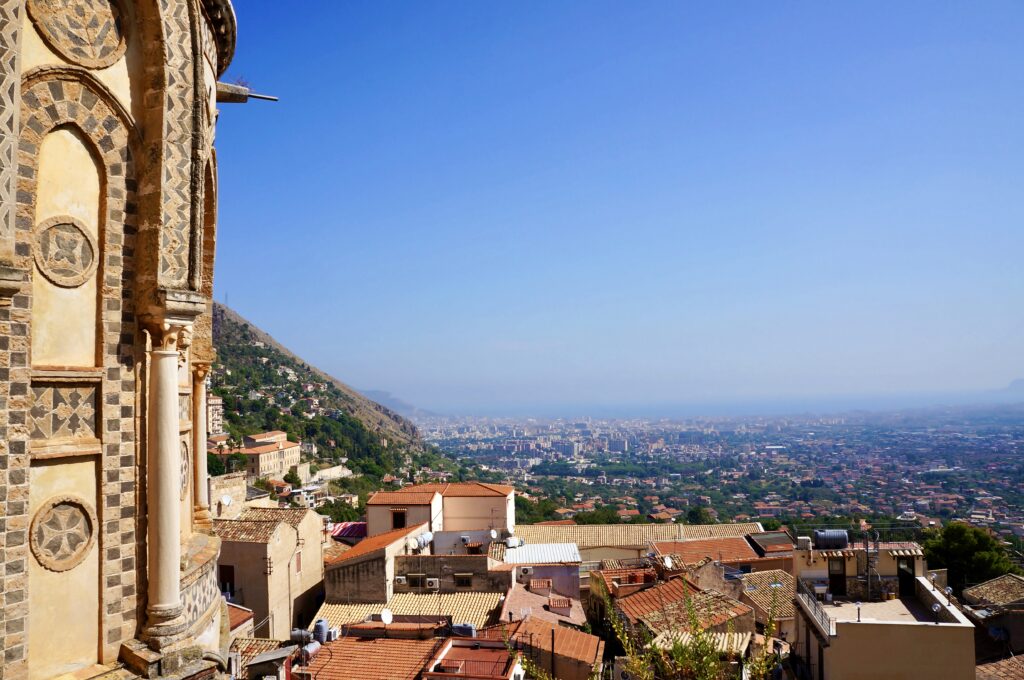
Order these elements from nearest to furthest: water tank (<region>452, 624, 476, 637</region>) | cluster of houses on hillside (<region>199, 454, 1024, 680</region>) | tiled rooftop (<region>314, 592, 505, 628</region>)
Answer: cluster of houses on hillside (<region>199, 454, 1024, 680</region>), water tank (<region>452, 624, 476, 637</region>), tiled rooftop (<region>314, 592, 505, 628</region>)

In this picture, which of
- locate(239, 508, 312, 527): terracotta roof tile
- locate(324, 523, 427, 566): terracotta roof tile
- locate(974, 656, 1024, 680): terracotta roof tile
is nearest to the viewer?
locate(974, 656, 1024, 680): terracotta roof tile

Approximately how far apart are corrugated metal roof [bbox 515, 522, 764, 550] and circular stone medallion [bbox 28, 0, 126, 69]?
29.3 meters

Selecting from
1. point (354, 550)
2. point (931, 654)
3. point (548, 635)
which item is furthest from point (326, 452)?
Result: point (931, 654)

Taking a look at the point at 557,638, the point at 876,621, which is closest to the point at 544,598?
the point at 557,638

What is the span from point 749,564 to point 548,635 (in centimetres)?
1481

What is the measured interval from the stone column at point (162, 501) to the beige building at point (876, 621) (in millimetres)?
10448

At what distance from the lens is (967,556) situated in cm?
2983

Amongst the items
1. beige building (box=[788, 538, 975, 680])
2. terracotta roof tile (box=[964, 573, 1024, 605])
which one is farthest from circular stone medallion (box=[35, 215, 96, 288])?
terracotta roof tile (box=[964, 573, 1024, 605])

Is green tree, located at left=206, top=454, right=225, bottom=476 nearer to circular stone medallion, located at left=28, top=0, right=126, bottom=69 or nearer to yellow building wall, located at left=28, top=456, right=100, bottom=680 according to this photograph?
yellow building wall, located at left=28, top=456, right=100, bottom=680

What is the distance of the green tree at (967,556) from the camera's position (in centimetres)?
2914

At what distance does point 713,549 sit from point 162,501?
27.7 meters

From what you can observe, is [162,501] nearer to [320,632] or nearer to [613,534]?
[320,632]

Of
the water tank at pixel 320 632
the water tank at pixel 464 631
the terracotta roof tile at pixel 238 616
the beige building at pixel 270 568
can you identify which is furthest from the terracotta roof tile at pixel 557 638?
the beige building at pixel 270 568

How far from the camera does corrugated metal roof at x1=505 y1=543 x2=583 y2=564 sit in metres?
24.3
